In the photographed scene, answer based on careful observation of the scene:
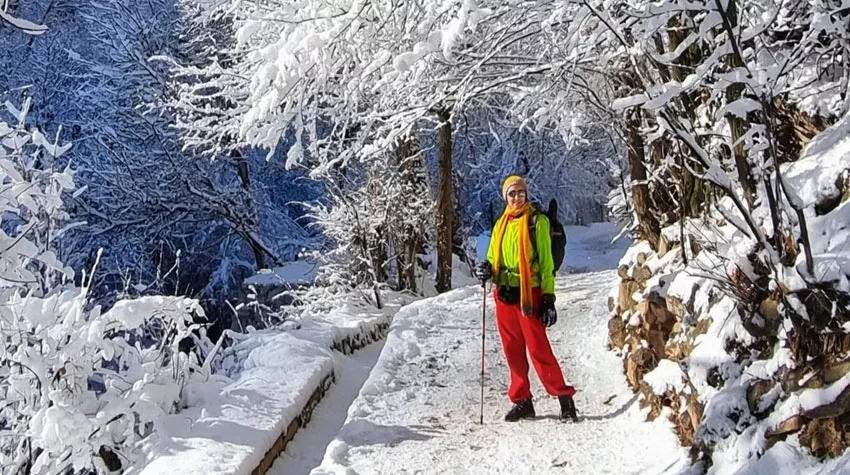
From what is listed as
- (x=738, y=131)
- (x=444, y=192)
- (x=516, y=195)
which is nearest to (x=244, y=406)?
(x=516, y=195)

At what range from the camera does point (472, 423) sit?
192 inches

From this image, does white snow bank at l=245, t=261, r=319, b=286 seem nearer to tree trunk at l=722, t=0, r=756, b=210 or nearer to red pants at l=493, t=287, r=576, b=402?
red pants at l=493, t=287, r=576, b=402

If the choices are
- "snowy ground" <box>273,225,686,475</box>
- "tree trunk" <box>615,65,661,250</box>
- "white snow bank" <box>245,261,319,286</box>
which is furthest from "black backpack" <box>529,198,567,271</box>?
"white snow bank" <box>245,261,319,286</box>

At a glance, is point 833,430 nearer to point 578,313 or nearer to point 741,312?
point 741,312

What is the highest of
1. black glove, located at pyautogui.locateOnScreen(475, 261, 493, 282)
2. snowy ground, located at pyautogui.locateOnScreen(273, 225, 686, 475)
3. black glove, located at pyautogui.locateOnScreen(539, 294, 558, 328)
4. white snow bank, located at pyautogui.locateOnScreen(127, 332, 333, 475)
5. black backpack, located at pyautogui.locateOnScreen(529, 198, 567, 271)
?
black backpack, located at pyautogui.locateOnScreen(529, 198, 567, 271)

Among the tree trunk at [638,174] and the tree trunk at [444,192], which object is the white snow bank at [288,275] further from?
the tree trunk at [638,174]

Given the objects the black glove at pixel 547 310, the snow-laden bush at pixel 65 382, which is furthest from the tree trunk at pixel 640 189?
the snow-laden bush at pixel 65 382

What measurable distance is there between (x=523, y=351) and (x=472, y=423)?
1.79ft

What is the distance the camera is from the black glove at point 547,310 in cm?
463

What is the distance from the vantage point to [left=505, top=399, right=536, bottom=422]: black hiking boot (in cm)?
481

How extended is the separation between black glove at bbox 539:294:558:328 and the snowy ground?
624mm

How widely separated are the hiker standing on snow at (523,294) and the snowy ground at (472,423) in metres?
0.20

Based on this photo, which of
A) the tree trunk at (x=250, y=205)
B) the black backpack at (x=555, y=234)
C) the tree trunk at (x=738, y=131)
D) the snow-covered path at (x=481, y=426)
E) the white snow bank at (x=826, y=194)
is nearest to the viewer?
the tree trunk at (x=738, y=131)

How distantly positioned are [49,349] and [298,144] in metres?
1.91
